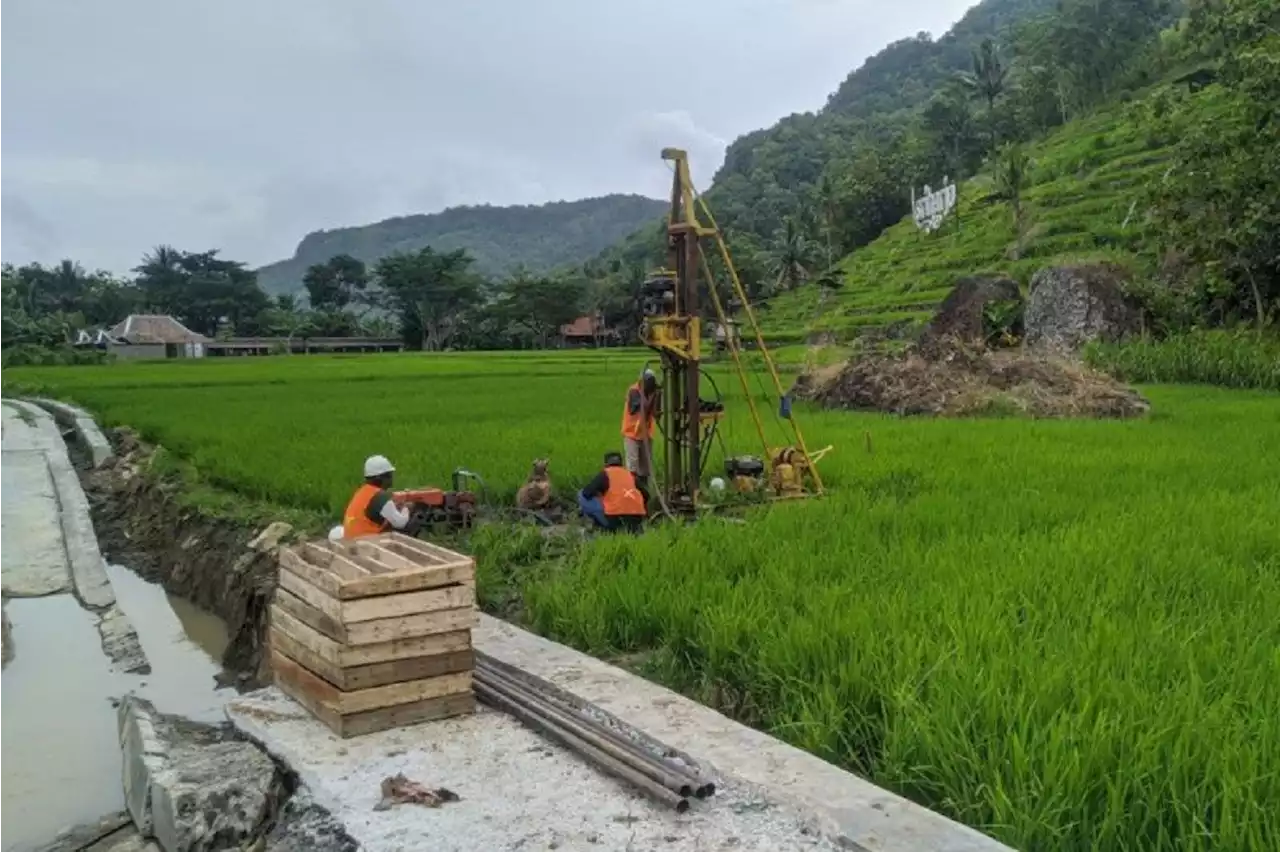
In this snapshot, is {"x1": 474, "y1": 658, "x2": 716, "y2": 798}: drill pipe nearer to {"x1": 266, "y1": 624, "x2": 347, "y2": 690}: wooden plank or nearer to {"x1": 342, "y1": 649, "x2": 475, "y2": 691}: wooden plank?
{"x1": 342, "y1": 649, "x2": 475, "y2": 691}: wooden plank

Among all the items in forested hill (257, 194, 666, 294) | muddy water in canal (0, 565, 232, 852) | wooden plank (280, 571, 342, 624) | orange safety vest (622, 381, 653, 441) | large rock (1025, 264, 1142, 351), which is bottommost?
muddy water in canal (0, 565, 232, 852)

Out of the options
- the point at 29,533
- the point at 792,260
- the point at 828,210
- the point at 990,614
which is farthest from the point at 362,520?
the point at 828,210

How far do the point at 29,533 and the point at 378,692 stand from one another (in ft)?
27.8

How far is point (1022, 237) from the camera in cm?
3653

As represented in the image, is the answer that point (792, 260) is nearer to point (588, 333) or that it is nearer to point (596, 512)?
point (588, 333)

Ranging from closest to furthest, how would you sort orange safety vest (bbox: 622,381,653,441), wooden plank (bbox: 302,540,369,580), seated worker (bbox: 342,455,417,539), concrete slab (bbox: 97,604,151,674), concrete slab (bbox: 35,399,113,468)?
wooden plank (bbox: 302,540,369,580), seated worker (bbox: 342,455,417,539), concrete slab (bbox: 97,604,151,674), orange safety vest (bbox: 622,381,653,441), concrete slab (bbox: 35,399,113,468)

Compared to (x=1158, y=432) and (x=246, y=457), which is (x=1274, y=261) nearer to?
(x=1158, y=432)

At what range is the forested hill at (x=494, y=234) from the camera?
529 feet

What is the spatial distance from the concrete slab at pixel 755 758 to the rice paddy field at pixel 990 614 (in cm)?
13

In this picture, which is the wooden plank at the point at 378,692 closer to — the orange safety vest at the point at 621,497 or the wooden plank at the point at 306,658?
the wooden plank at the point at 306,658

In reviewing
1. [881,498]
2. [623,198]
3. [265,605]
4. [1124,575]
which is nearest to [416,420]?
[265,605]

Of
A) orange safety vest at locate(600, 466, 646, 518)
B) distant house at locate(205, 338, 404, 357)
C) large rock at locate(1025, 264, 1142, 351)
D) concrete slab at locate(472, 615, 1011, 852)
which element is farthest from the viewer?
distant house at locate(205, 338, 404, 357)

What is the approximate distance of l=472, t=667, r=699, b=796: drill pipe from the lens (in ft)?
11.1

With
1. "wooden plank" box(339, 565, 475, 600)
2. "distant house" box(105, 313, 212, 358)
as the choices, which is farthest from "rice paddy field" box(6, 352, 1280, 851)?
"distant house" box(105, 313, 212, 358)
